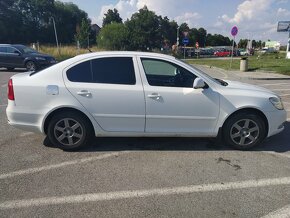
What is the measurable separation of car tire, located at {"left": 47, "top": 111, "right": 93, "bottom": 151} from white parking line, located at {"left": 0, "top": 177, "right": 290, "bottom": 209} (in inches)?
54.9

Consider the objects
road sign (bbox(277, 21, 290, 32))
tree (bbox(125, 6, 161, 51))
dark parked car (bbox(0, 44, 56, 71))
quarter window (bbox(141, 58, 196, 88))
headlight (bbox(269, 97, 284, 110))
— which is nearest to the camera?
quarter window (bbox(141, 58, 196, 88))

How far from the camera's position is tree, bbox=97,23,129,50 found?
4997cm

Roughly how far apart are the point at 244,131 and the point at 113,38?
4866 centimetres

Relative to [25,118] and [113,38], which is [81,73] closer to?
[25,118]

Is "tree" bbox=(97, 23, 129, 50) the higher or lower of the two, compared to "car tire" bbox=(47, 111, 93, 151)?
higher

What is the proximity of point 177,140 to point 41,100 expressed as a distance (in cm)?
237

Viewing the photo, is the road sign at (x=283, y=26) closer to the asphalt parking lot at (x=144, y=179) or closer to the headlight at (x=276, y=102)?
the headlight at (x=276, y=102)

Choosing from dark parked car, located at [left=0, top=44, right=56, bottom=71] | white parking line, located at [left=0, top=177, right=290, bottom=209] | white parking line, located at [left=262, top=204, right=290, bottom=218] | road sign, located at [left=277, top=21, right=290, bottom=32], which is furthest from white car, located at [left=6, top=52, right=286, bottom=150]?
road sign, located at [left=277, top=21, right=290, bottom=32]

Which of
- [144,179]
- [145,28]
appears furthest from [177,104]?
[145,28]

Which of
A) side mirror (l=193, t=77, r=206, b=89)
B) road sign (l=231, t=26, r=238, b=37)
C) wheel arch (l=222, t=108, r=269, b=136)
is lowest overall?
wheel arch (l=222, t=108, r=269, b=136)

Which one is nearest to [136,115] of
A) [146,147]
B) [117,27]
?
[146,147]

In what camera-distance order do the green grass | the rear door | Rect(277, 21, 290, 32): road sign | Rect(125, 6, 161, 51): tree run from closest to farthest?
the rear door, the green grass, Rect(277, 21, 290, 32): road sign, Rect(125, 6, 161, 51): tree

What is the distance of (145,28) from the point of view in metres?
67.1

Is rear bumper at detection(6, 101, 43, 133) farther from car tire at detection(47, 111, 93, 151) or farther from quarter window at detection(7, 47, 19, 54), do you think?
quarter window at detection(7, 47, 19, 54)
